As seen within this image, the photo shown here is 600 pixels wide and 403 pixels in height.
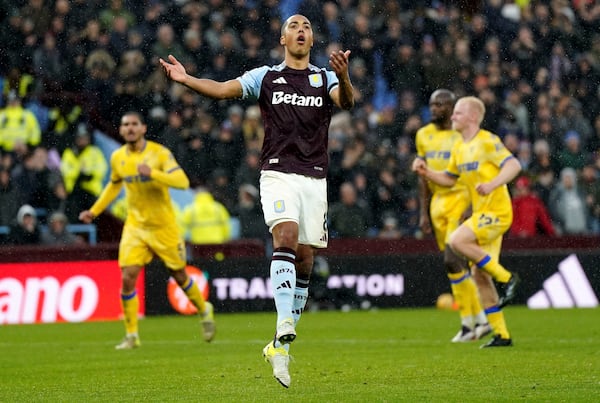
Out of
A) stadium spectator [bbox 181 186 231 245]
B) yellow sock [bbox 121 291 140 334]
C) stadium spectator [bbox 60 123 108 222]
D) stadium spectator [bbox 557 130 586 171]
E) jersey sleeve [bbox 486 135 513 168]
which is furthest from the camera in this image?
stadium spectator [bbox 557 130 586 171]

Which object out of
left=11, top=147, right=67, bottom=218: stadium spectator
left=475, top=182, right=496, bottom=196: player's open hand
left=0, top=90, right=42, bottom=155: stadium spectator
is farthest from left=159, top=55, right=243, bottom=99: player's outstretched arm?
left=0, top=90, right=42, bottom=155: stadium spectator

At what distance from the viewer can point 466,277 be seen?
13.9 m

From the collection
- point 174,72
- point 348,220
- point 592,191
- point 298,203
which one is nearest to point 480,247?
point 298,203

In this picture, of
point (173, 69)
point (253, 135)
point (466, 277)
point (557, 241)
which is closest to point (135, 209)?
point (466, 277)

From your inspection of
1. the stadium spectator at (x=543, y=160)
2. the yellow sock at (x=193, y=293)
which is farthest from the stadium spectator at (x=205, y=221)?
the yellow sock at (x=193, y=293)

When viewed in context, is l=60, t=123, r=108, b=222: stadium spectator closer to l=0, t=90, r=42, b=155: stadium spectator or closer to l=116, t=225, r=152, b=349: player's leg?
l=0, t=90, r=42, b=155: stadium spectator

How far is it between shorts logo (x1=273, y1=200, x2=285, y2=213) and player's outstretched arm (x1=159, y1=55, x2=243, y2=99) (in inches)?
32.3

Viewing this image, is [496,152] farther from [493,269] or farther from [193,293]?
[193,293]

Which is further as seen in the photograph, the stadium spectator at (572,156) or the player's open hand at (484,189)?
the stadium spectator at (572,156)

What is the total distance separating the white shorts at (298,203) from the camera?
358 inches

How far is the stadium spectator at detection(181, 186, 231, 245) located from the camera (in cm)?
2112

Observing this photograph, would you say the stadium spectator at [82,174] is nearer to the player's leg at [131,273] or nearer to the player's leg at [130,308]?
the player's leg at [131,273]

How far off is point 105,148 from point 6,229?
8.63 ft

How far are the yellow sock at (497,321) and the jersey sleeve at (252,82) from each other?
4260mm
